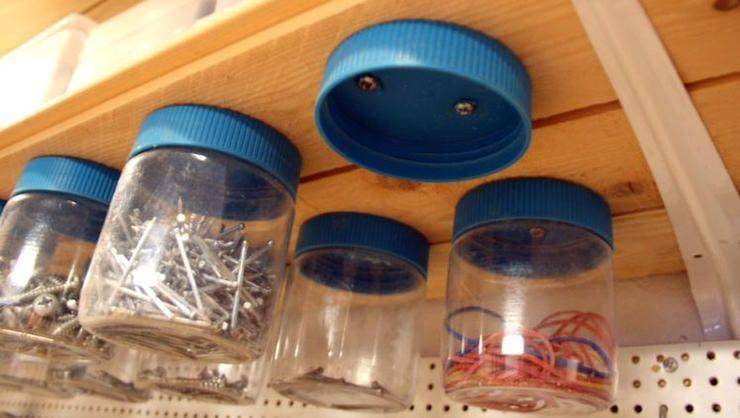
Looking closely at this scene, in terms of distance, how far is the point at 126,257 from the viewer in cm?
54

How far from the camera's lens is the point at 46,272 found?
2.18ft

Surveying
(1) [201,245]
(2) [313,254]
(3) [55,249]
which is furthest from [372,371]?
(3) [55,249]

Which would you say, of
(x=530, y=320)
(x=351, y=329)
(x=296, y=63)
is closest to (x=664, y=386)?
(x=530, y=320)

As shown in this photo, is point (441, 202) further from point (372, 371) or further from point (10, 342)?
point (10, 342)

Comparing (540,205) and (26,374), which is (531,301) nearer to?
(540,205)

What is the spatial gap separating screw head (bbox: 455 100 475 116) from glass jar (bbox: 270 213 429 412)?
0.75ft

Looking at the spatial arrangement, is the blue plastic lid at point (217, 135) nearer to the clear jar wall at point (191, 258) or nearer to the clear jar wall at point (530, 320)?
the clear jar wall at point (191, 258)

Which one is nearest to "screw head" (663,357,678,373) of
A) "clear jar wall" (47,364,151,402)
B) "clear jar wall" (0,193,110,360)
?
"clear jar wall" (0,193,110,360)

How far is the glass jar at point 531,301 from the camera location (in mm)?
529

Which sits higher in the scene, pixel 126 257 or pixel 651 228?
pixel 651 228

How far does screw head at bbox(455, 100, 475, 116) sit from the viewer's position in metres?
0.48

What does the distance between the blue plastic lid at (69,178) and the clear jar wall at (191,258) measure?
10 cm

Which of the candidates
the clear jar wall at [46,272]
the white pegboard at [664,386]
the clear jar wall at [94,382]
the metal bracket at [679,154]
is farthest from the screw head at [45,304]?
the metal bracket at [679,154]

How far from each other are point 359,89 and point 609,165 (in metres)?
0.23
